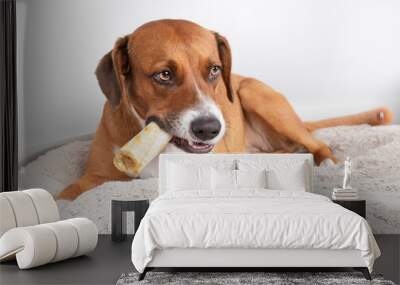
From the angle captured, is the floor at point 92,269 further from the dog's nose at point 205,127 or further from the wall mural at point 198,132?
the dog's nose at point 205,127

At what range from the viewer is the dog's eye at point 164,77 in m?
6.06

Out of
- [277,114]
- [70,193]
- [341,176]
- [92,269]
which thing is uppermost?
[277,114]

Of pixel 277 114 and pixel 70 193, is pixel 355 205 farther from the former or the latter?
pixel 70 193

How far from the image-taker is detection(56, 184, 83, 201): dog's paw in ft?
21.3

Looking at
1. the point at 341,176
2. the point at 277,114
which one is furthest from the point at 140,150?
the point at 341,176

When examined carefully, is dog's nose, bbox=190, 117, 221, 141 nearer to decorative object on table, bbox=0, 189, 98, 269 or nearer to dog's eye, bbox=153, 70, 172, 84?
dog's eye, bbox=153, 70, 172, 84

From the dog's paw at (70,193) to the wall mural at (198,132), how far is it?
1cm

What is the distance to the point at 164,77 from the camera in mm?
6070

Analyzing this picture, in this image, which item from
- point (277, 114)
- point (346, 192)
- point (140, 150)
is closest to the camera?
point (346, 192)

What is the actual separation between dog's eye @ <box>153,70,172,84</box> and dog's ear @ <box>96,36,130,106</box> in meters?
0.35

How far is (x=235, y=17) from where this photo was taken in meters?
6.47

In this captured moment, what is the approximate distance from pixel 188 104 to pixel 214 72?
485 mm

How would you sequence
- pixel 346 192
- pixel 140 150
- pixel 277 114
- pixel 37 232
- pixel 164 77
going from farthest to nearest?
pixel 277 114 < pixel 140 150 < pixel 164 77 < pixel 346 192 < pixel 37 232

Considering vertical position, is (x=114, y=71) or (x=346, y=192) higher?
(x=114, y=71)
